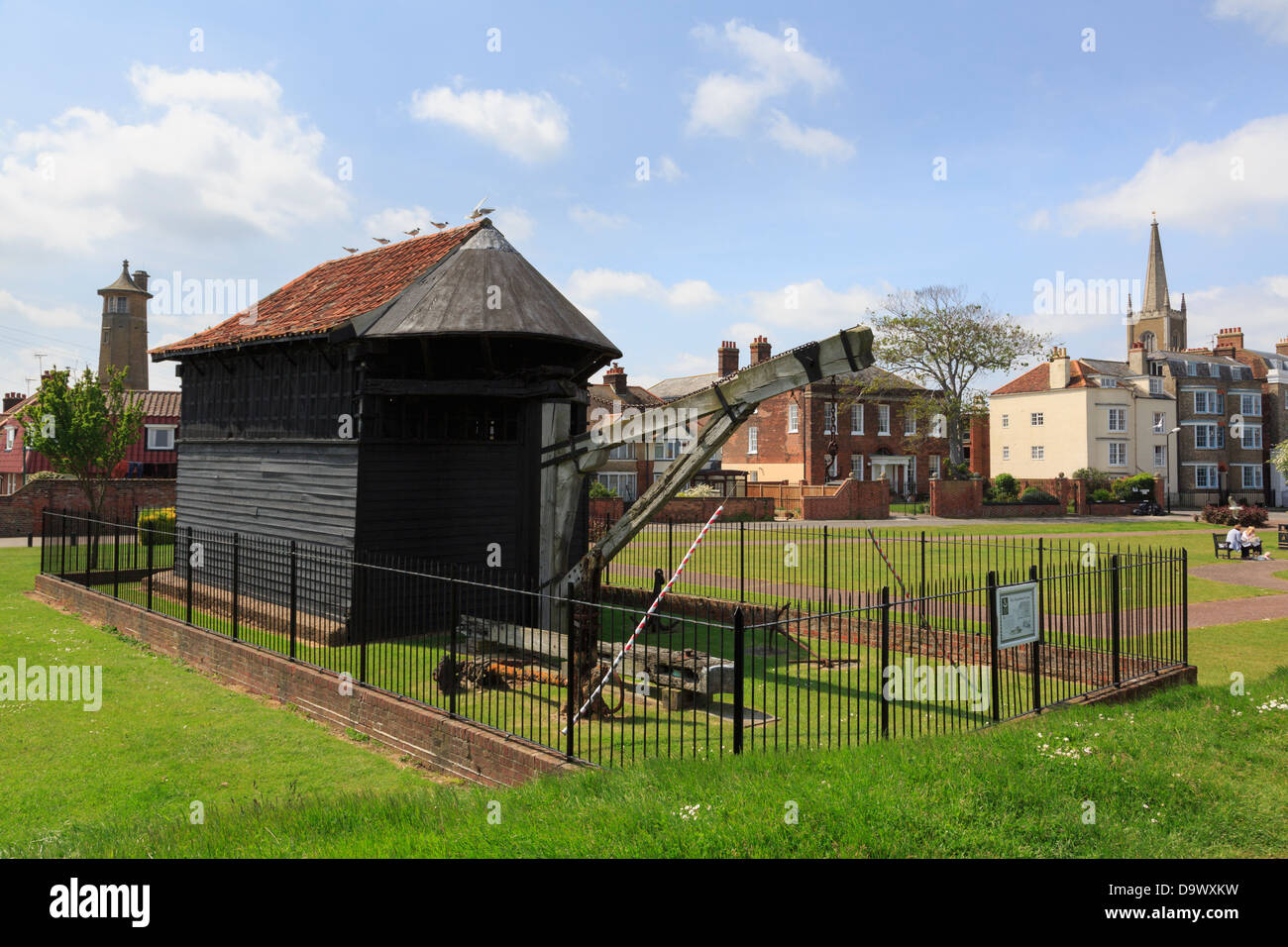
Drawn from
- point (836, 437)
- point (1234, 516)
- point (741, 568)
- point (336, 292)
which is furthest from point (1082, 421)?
point (336, 292)

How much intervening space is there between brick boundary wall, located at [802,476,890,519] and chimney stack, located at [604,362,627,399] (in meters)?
17.9

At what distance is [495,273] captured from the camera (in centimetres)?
1450

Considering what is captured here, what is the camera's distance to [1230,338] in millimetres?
72312

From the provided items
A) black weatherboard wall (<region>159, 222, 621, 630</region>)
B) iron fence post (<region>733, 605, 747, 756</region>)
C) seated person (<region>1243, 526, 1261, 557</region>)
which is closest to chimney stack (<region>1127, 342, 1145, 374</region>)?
seated person (<region>1243, 526, 1261, 557</region>)

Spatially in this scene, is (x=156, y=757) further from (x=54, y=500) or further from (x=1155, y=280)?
(x=1155, y=280)

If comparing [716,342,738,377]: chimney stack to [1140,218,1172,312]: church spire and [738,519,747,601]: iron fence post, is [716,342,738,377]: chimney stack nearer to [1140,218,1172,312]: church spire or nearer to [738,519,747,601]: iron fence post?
[738,519,747,601]: iron fence post

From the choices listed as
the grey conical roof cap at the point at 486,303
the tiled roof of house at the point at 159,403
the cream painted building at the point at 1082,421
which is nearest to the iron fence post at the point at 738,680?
the grey conical roof cap at the point at 486,303

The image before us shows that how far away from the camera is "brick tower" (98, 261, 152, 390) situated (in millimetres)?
61406

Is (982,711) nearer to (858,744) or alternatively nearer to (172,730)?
(858,744)

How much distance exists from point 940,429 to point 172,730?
54954 millimetres

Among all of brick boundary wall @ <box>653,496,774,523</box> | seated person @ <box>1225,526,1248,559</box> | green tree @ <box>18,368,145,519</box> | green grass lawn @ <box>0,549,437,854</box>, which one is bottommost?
green grass lawn @ <box>0,549,437,854</box>

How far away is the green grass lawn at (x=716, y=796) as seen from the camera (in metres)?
5.29

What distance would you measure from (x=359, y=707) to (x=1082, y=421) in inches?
2379

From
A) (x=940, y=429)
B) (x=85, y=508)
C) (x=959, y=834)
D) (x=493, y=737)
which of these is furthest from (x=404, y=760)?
(x=940, y=429)
